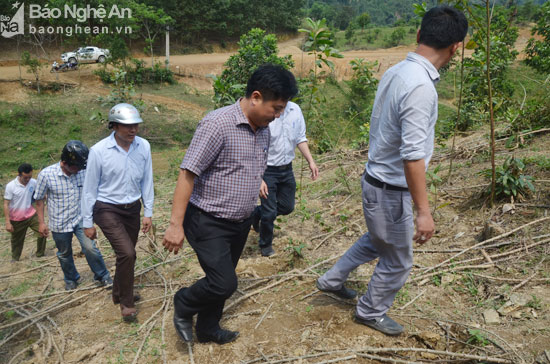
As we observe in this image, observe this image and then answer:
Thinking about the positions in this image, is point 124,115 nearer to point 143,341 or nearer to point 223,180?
point 223,180

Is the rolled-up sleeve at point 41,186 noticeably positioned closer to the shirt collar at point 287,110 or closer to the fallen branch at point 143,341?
the fallen branch at point 143,341

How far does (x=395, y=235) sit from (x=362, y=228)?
2113 millimetres

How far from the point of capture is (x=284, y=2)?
4019 cm

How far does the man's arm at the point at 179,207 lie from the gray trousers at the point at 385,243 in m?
1.06

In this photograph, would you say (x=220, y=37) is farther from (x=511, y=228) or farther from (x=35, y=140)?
(x=511, y=228)

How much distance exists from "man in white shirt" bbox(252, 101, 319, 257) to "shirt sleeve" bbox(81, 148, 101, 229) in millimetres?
1501

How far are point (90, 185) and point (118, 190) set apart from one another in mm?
213

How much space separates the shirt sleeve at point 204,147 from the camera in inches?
87.4

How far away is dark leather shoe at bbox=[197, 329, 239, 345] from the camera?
273cm

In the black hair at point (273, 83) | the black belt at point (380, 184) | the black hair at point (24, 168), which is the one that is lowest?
the black hair at point (24, 168)

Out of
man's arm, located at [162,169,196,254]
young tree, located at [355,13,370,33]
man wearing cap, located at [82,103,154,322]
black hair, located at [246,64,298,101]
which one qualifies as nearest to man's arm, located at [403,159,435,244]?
black hair, located at [246,64,298,101]

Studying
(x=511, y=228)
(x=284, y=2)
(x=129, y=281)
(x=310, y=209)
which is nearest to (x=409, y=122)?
(x=511, y=228)

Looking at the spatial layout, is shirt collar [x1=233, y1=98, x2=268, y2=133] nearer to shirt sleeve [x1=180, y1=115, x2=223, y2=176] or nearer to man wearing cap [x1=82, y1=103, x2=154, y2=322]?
shirt sleeve [x1=180, y1=115, x2=223, y2=176]

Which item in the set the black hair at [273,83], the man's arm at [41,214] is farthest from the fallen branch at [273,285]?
the man's arm at [41,214]
